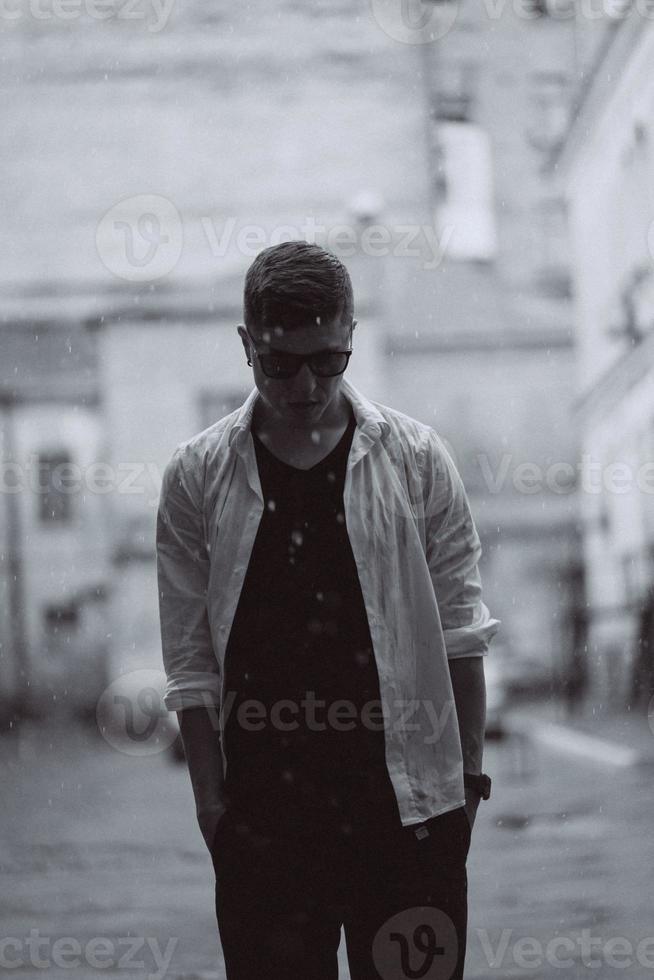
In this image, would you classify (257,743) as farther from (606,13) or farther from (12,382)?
(12,382)

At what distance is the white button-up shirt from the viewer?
4.25 feet

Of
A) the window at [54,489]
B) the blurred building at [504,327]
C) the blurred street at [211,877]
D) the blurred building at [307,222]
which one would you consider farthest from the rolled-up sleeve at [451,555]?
the window at [54,489]

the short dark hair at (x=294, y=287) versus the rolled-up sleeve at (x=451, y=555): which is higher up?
the short dark hair at (x=294, y=287)

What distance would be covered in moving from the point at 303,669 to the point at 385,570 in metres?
0.13

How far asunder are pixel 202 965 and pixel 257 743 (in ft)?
6.32

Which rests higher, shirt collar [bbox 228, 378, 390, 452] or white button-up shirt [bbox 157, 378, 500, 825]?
shirt collar [bbox 228, 378, 390, 452]
